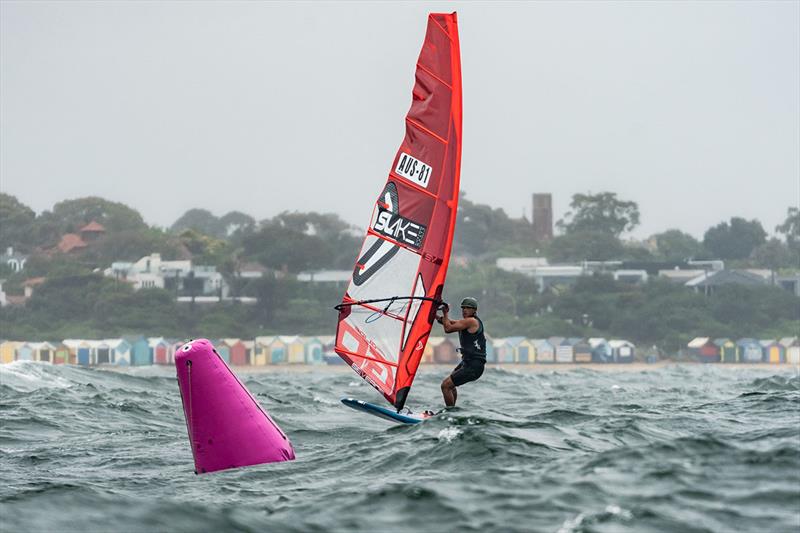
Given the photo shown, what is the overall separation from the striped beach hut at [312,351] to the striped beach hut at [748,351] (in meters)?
26.1

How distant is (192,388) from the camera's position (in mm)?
11469

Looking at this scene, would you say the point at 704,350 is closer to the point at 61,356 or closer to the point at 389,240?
the point at 61,356

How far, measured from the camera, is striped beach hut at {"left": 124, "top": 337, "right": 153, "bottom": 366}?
78.8 meters

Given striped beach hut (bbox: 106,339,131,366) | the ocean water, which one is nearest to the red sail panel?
the ocean water

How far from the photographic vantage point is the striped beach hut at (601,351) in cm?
8188

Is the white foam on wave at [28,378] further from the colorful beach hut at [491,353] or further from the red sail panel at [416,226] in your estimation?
the colorful beach hut at [491,353]

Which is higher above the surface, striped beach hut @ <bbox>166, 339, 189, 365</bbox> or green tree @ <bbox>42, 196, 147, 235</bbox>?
green tree @ <bbox>42, 196, 147, 235</bbox>

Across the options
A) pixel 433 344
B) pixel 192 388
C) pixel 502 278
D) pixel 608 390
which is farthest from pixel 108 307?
pixel 192 388

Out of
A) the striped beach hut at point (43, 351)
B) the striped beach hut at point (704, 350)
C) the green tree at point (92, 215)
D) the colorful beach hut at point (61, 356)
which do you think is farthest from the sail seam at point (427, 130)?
the green tree at point (92, 215)

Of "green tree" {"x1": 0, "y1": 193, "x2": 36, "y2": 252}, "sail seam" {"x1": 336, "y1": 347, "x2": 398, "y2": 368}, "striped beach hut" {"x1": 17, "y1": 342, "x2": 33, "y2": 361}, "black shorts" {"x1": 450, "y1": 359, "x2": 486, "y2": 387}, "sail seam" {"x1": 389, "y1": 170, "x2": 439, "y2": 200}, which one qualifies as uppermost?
"green tree" {"x1": 0, "y1": 193, "x2": 36, "y2": 252}

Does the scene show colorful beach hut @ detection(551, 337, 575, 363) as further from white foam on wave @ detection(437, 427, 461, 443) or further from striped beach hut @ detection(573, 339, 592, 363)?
white foam on wave @ detection(437, 427, 461, 443)

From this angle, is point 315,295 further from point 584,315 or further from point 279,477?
point 279,477

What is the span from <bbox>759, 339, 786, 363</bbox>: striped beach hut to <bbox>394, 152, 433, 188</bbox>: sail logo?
7272cm

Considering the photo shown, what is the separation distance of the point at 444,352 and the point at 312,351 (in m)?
8.46
